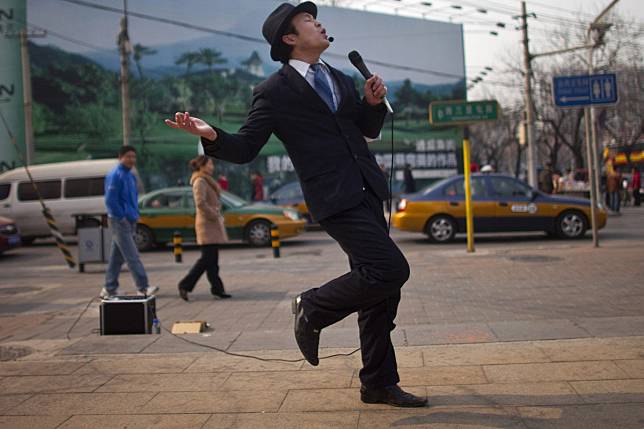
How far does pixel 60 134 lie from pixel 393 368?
3587 cm

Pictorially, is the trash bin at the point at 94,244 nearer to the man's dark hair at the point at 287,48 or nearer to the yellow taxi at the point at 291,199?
the man's dark hair at the point at 287,48

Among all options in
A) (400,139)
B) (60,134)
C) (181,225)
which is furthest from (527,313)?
(400,139)

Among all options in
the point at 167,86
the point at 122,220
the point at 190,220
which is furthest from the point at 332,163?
the point at 167,86

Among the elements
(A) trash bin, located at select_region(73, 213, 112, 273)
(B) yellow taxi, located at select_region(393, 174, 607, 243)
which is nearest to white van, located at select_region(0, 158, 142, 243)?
(A) trash bin, located at select_region(73, 213, 112, 273)

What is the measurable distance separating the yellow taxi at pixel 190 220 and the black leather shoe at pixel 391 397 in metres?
12.4

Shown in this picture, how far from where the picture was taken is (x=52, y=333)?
6984 millimetres

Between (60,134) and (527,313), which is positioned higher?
(60,134)

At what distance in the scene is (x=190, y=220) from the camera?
54.7 ft

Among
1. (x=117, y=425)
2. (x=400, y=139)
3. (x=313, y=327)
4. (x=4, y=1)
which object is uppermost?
(x=4, y=1)

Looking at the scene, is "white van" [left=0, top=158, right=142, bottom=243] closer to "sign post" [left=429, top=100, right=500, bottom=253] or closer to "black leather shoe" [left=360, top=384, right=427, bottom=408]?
"sign post" [left=429, top=100, right=500, bottom=253]

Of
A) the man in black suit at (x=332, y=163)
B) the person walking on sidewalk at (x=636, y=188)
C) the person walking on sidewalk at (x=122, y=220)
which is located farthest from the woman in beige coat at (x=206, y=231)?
the person walking on sidewalk at (x=636, y=188)

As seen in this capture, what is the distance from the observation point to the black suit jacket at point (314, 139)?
3.88m

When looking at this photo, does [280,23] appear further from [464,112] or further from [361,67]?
[464,112]

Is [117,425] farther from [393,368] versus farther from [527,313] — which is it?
[527,313]
